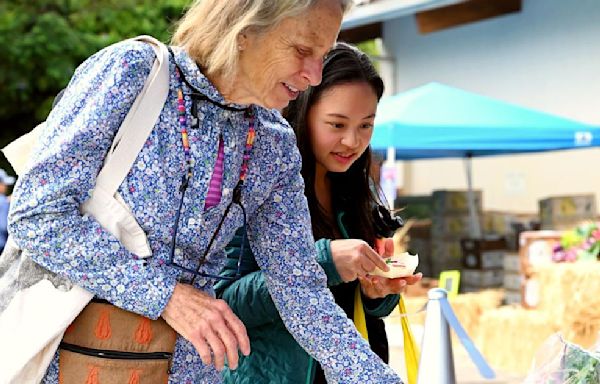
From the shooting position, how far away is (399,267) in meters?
2.63

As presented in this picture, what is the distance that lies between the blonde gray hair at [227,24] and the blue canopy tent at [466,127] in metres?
7.03

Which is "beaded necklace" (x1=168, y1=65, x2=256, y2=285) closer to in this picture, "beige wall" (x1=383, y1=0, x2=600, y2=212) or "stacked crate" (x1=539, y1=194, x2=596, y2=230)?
"stacked crate" (x1=539, y1=194, x2=596, y2=230)

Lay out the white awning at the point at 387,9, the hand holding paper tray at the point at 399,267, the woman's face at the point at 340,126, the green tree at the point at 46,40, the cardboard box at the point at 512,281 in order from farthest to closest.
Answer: the green tree at the point at 46,40
the white awning at the point at 387,9
the cardboard box at the point at 512,281
the woman's face at the point at 340,126
the hand holding paper tray at the point at 399,267

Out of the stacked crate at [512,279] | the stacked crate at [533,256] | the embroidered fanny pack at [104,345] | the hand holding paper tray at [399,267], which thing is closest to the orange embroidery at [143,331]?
the embroidered fanny pack at [104,345]

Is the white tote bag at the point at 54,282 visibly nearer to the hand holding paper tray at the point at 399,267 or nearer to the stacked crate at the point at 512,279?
the hand holding paper tray at the point at 399,267

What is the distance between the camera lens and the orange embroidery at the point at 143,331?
5.79 ft

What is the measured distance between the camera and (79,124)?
5.61 ft

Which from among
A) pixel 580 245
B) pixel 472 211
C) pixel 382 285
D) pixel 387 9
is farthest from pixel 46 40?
pixel 382 285

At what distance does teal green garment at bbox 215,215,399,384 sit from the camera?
2.48m

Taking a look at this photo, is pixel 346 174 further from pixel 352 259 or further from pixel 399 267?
pixel 352 259

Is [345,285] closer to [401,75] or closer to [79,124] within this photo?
[79,124]

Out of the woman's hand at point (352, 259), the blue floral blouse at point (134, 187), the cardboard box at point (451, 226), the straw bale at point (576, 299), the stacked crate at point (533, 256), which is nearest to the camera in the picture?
the blue floral blouse at point (134, 187)

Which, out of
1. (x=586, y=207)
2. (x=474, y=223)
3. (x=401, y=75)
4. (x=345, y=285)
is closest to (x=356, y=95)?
(x=345, y=285)

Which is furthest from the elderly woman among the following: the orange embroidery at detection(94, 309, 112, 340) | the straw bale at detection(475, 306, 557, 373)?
the straw bale at detection(475, 306, 557, 373)
